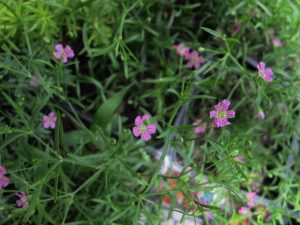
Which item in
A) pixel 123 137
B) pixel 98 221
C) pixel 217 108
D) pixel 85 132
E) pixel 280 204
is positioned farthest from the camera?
pixel 280 204

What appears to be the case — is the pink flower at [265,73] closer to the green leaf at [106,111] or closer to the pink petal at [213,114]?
the pink petal at [213,114]

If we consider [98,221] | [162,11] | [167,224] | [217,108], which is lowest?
[167,224]

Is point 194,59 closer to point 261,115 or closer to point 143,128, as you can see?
point 261,115

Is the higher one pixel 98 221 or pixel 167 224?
pixel 98 221

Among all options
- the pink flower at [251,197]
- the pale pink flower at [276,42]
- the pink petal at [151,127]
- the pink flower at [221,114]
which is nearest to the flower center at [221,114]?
the pink flower at [221,114]

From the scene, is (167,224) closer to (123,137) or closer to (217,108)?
(123,137)

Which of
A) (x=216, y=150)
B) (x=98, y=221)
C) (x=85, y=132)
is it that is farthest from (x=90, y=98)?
(x=216, y=150)

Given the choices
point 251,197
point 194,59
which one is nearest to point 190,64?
point 194,59
